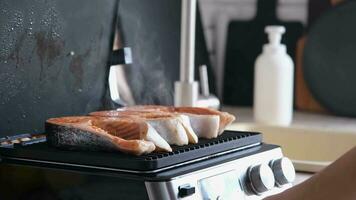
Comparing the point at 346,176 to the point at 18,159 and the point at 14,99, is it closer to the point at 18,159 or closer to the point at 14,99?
the point at 18,159

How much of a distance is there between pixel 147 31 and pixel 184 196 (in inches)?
31.0

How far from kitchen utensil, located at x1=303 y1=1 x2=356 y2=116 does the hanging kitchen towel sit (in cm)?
15

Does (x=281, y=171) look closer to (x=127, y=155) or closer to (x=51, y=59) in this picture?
(x=127, y=155)

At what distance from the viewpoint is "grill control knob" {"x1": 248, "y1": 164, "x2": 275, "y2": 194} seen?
1.12 metres

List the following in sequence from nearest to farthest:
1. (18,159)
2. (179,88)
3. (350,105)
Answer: (18,159) → (179,88) → (350,105)

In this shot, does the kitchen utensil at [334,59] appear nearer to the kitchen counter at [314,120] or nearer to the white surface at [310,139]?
the kitchen counter at [314,120]

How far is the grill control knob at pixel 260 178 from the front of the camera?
1.12m

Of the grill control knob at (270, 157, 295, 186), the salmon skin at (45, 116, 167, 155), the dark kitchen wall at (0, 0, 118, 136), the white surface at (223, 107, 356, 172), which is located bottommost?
the white surface at (223, 107, 356, 172)

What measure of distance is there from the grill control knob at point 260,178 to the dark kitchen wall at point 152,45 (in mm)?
566

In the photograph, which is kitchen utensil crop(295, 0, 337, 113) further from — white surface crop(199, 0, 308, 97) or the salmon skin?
the salmon skin

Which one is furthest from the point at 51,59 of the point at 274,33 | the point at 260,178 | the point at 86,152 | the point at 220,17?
the point at 220,17

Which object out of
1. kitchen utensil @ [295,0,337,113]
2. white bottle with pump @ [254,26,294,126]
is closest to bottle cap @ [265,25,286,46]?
white bottle with pump @ [254,26,294,126]

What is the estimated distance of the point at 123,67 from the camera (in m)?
1.61

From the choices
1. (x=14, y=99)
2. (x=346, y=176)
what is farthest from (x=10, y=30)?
(x=346, y=176)
